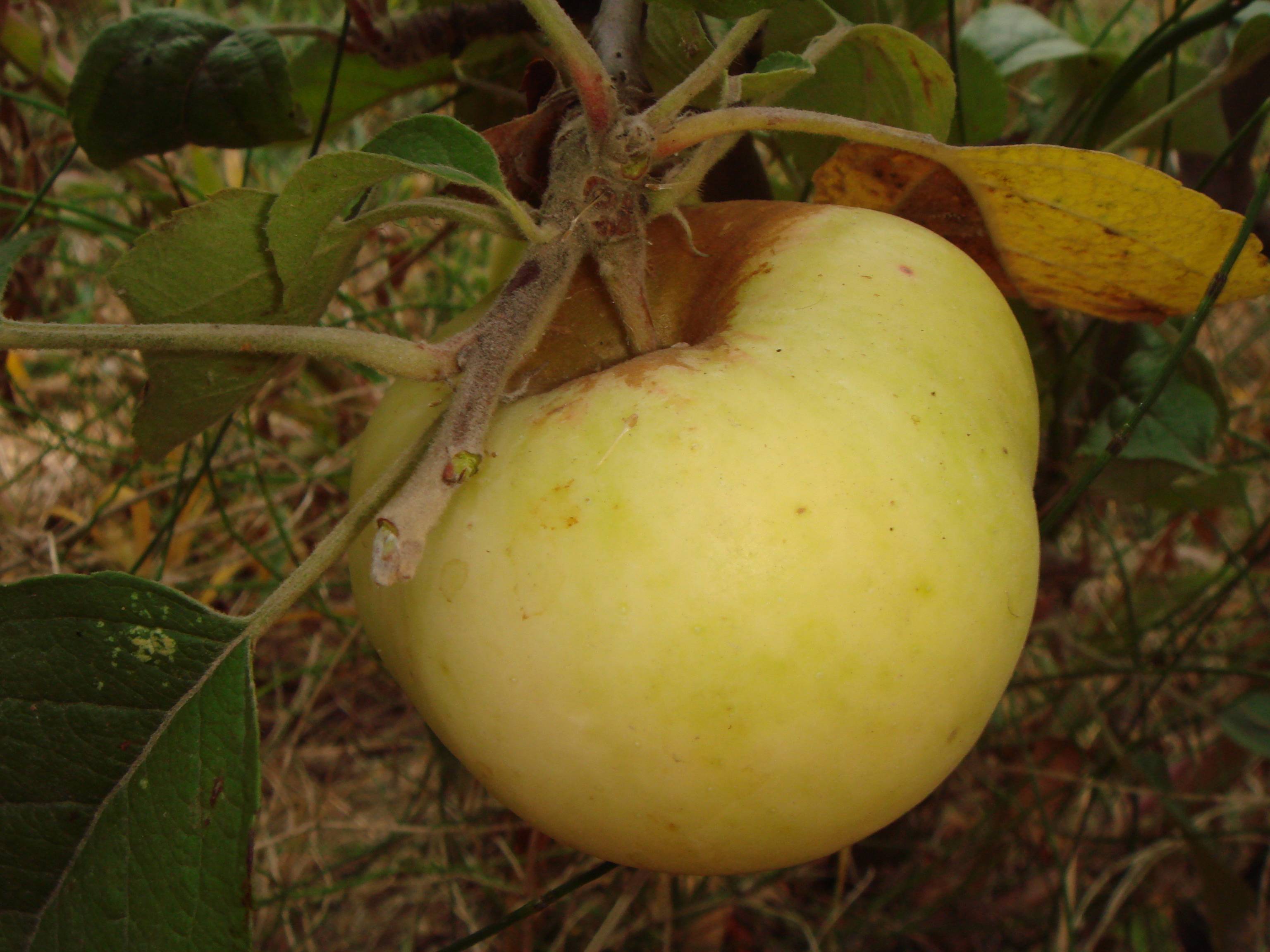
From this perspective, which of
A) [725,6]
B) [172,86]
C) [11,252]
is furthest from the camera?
[172,86]

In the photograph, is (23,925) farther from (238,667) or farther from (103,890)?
(238,667)

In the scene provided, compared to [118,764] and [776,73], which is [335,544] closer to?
[118,764]

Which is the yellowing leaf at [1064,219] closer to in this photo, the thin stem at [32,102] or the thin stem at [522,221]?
the thin stem at [522,221]

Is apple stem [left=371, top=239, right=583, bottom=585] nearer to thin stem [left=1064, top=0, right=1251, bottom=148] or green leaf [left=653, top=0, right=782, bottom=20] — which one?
green leaf [left=653, top=0, right=782, bottom=20]

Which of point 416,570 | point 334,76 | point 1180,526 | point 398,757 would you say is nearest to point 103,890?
point 416,570

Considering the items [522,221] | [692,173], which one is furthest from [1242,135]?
[522,221]

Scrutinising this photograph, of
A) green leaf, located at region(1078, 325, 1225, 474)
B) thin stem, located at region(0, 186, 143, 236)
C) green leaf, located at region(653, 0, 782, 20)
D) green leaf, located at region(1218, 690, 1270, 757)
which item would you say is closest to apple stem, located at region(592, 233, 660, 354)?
green leaf, located at region(653, 0, 782, 20)
